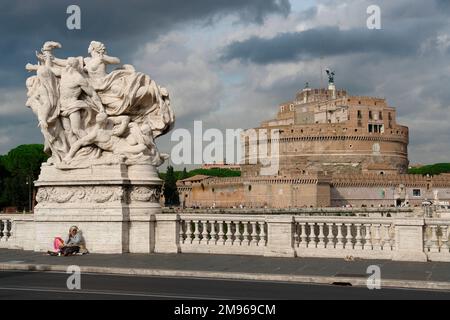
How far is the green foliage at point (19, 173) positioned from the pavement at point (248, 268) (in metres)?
55.1

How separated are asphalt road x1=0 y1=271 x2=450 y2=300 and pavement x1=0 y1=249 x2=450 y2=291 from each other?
13.6 inches

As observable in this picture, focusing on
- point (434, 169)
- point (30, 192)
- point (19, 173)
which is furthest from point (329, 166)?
point (30, 192)

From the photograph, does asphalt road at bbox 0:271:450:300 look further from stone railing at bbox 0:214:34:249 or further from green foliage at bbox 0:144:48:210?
green foliage at bbox 0:144:48:210

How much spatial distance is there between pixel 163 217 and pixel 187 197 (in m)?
89.9

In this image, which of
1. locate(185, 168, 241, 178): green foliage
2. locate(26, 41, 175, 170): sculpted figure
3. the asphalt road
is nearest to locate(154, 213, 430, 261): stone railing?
locate(26, 41, 175, 170): sculpted figure

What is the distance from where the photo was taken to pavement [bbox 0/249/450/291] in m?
11.0

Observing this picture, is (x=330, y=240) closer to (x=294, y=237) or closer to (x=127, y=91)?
(x=294, y=237)

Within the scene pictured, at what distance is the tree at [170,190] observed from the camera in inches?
3655

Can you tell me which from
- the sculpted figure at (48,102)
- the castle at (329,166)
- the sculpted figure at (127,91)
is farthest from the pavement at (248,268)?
the castle at (329,166)

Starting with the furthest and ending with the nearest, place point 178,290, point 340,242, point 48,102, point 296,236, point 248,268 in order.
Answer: point 48,102, point 296,236, point 340,242, point 248,268, point 178,290

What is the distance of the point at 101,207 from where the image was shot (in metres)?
15.3

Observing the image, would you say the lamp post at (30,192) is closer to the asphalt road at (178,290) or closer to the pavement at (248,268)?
the pavement at (248,268)

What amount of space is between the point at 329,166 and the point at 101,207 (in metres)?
100
